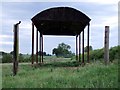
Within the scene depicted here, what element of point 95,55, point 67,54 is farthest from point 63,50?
point 95,55

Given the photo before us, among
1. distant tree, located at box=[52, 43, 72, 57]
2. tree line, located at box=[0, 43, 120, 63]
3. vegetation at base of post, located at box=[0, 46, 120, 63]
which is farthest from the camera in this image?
distant tree, located at box=[52, 43, 72, 57]

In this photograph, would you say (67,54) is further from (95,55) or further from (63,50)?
(95,55)

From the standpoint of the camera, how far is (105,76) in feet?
33.6

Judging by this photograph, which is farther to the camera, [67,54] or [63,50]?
[63,50]

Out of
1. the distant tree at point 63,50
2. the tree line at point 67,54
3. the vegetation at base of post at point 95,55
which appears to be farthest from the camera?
the distant tree at point 63,50

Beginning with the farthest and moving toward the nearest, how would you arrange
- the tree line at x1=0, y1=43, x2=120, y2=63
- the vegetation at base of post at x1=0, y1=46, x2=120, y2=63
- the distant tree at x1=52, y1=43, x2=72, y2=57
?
the distant tree at x1=52, y1=43, x2=72, y2=57, the tree line at x1=0, y1=43, x2=120, y2=63, the vegetation at base of post at x1=0, y1=46, x2=120, y2=63

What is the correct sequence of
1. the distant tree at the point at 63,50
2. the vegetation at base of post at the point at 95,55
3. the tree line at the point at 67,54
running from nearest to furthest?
the vegetation at base of post at the point at 95,55 < the tree line at the point at 67,54 < the distant tree at the point at 63,50

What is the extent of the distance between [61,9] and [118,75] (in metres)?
9.46

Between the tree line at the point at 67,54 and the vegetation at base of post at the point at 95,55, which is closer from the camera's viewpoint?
the vegetation at base of post at the point at 95,55

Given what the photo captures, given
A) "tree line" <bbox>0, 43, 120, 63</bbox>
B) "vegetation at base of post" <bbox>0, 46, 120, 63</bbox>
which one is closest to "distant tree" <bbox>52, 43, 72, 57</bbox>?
"tree line" <bbox>0, 43, 120, 63</bbox>

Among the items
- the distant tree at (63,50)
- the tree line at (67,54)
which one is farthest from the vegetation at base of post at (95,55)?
the distant tree at (63,50)

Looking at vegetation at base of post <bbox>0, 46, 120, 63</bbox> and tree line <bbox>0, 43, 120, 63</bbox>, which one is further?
tree line <bbox>0, 43, 120, 63</bbox>

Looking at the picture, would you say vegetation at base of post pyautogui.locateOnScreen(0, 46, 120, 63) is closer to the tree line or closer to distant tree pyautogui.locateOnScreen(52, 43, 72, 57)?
the tree line

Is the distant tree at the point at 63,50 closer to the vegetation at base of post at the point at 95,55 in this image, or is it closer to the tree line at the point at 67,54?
the tree line at the point at 67,54
